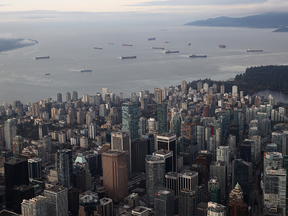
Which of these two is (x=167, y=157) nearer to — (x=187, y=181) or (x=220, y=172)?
(x=187, y=181)

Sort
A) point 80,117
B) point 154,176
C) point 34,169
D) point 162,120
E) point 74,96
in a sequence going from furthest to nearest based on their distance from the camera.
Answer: point 74,96 → point 80,117 → point 162,120 → point 34,169 → point 154,176

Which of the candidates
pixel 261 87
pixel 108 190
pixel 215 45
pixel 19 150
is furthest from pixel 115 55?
pixel 108 190

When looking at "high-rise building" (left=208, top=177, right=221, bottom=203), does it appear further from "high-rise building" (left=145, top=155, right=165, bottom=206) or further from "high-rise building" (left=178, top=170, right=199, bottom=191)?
"high-rise building" (left=145, top=155, right=165, bottom=206)

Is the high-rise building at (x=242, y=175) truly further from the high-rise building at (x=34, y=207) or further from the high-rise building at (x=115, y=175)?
the high-rise building at (x=34, y=207)

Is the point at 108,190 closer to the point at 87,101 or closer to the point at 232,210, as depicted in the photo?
the point at 232,210

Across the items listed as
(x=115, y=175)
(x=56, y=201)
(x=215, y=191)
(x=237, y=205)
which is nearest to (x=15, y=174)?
(x=56, y=201)

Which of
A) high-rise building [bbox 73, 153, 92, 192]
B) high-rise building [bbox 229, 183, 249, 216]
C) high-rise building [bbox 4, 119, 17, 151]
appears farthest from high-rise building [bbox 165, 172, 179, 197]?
high-rise building [bbox 4, 119, 17, 151]
